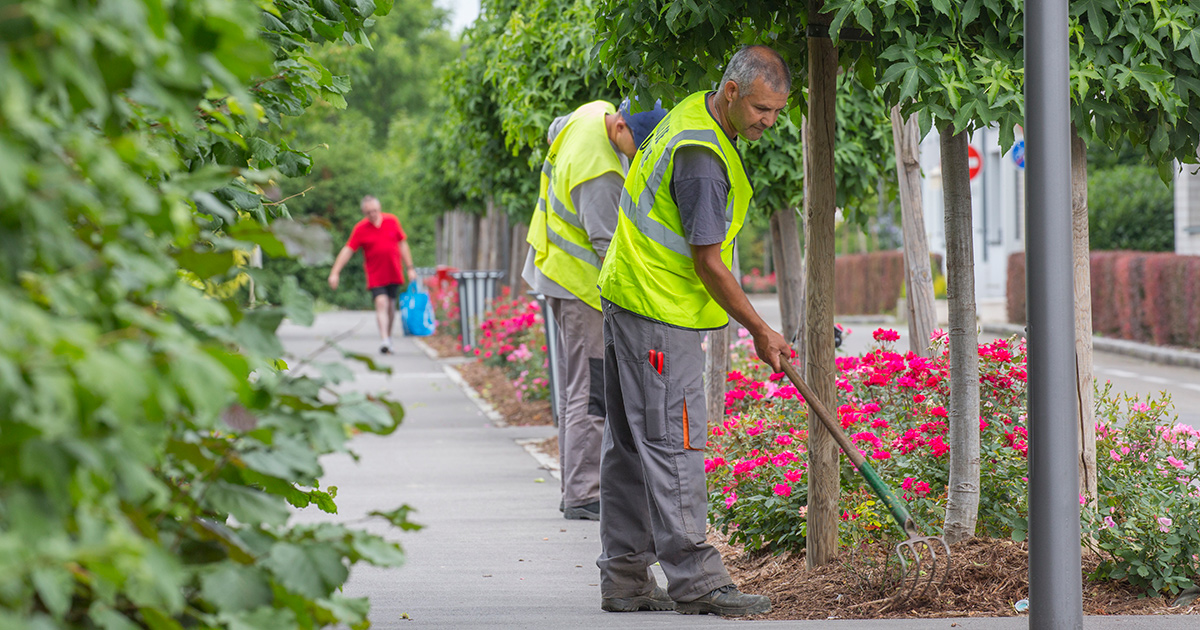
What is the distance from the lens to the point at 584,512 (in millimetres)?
5699

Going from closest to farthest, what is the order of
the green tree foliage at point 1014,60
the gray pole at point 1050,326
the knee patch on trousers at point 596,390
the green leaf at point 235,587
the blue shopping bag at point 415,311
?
the green leaf at point 235,587, the gray pole at point 1050,326, the green tree foliage at point 1014,60, the knee patch on trousers at point 596,390, the blue shopping bag at point 415,311

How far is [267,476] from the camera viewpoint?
1865mm

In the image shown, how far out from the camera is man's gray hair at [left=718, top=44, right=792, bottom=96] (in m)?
3.72

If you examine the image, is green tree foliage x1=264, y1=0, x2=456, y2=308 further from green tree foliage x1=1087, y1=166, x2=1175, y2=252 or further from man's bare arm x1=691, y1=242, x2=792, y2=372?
man's bare arm x1=691, y1=242, x2=792, y2=372

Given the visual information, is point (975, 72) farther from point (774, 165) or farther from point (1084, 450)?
point (774, 165)

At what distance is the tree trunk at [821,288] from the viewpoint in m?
4.04

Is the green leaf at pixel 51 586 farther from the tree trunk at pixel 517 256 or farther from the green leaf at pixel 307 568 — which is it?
the tree trunk at pixel 517 256

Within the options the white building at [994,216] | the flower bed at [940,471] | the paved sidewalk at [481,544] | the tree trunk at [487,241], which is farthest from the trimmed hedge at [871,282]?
the flower bed at [940,471]

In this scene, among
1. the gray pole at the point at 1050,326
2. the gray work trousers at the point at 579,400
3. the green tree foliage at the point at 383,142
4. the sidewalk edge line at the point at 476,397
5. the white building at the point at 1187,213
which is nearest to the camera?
the gray pole at the point at 1050,326

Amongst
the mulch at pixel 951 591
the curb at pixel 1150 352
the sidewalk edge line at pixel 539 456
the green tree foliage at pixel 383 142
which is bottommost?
the curb at pixel 1150 352

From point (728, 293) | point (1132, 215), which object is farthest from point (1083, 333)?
point (1132, 215)

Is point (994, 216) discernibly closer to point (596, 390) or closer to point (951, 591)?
point (596, 390)

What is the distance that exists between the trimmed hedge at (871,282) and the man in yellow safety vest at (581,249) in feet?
66.5

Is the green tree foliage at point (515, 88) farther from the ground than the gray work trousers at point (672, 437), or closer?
farther from the ground
